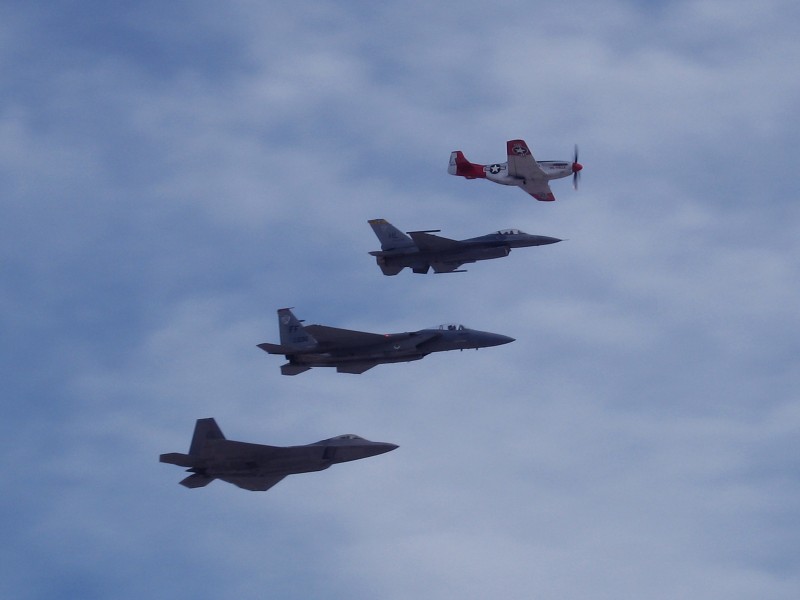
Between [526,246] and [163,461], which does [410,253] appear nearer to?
[526,246]

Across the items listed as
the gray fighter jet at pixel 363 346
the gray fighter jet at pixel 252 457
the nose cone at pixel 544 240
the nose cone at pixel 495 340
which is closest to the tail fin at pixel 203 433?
the gray fighter jet at pixel 252 457

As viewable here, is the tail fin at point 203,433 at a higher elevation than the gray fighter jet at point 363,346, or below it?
below

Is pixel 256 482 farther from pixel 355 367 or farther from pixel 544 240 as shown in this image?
pixel 544 240

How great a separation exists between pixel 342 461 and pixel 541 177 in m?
36.7

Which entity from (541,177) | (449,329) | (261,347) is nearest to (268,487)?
(261,347)

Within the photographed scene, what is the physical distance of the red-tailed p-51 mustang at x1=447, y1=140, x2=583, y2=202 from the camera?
346 ft

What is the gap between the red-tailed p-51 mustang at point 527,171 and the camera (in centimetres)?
10556

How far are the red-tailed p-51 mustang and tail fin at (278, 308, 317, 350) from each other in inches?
999

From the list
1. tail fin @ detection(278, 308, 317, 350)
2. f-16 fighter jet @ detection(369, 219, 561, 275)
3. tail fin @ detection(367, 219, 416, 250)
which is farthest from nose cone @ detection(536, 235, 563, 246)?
tail fin @ detection(278, 308, 317, 350)

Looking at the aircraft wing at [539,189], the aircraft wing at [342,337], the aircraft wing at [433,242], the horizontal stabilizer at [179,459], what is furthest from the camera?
the aircraft wing at [539,189]

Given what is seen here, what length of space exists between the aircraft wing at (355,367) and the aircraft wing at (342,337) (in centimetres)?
163

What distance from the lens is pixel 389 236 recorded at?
101 metres

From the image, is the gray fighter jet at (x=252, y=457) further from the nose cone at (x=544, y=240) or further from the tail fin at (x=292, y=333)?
the nose cone at (x=544, y=240)

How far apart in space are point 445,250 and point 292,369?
1670cm
